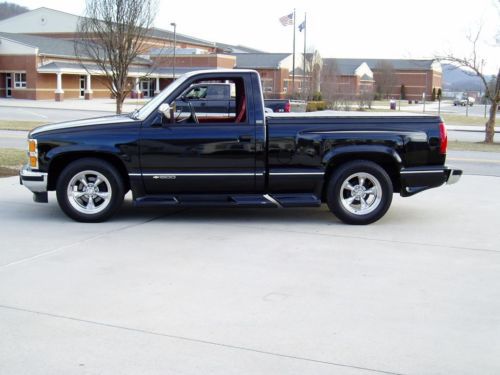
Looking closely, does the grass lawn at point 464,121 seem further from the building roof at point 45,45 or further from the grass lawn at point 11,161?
the building roof at point 45,45

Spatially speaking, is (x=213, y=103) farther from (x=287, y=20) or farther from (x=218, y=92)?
(x=287, y=20)

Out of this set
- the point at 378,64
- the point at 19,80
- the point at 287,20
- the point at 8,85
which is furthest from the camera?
the point at 378,64

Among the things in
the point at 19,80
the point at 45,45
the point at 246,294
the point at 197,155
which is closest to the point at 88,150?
the point at 197,155

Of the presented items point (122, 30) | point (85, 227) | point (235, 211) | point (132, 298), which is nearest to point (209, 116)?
point (235, 211)

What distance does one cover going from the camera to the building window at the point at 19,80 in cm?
6231

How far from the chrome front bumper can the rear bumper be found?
14.8 feet

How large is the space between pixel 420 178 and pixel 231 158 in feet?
8.01

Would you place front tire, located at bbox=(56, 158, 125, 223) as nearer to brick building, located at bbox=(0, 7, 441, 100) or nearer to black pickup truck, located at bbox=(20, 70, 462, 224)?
black pickup truck, located at bbox=(20, 70, 462, 224)

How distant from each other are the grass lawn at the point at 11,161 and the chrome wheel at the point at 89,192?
4340 millimetres

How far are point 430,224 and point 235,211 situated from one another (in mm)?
2636

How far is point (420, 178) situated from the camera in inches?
334

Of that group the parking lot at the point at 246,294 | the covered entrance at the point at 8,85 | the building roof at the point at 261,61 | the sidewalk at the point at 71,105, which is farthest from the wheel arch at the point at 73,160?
the building roof at the point at 261,61

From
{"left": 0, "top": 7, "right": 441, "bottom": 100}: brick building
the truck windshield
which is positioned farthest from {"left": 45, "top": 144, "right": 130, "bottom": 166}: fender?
{"left": 0, "top": 7, "right": 441, "bottom": 100}: brick building

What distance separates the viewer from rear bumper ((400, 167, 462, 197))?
8445 mm
